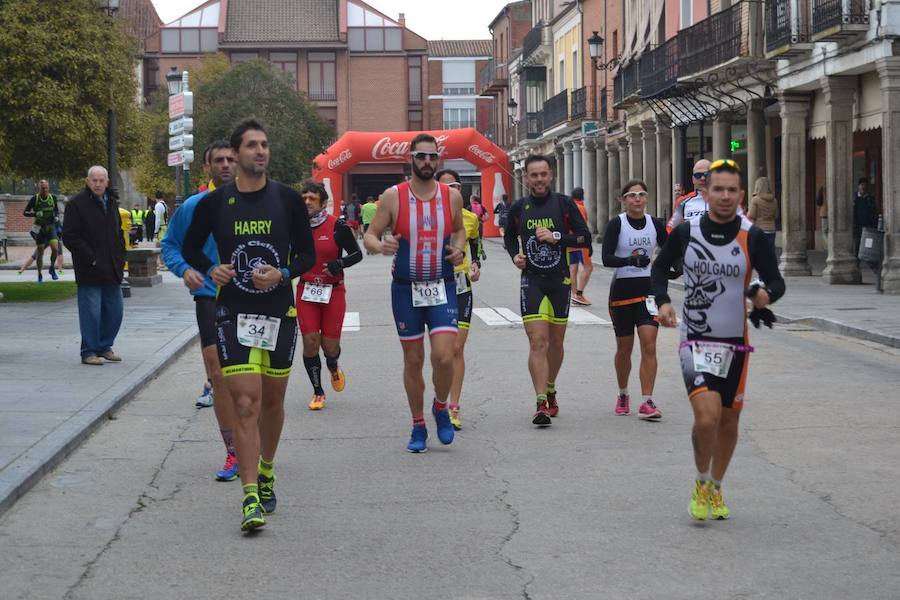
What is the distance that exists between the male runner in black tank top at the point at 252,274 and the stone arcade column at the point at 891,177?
16.1 m

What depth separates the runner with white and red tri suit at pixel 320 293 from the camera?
1040 centimetres

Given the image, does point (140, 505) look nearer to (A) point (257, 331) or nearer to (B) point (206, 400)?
(A) point (257, 331)

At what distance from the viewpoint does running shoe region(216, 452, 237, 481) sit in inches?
301

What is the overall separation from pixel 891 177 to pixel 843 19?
8.79ft

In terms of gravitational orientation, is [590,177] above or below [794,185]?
above

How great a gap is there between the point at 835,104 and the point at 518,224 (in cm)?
1556

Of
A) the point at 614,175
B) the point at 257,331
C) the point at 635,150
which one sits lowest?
the point at 257,331

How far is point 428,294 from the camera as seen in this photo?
27.5 ft

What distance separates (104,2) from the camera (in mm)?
21078

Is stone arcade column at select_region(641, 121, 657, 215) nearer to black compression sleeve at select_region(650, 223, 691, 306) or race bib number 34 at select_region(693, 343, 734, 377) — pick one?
black compression sleeve at select_region(650, 223, 691, 306)

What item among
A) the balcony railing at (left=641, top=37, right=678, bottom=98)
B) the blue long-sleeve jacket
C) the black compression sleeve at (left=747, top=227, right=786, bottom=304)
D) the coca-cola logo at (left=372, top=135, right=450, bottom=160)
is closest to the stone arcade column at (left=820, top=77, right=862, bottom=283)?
the balcony railing at (left=641, top=37, right=678, bottom=98)

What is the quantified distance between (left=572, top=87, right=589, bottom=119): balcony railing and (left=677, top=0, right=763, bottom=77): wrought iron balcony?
19818 mm

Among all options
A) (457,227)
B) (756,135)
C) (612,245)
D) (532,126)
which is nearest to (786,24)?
(756,135)

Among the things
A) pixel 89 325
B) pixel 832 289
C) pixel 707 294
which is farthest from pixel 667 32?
pixel 707 294
